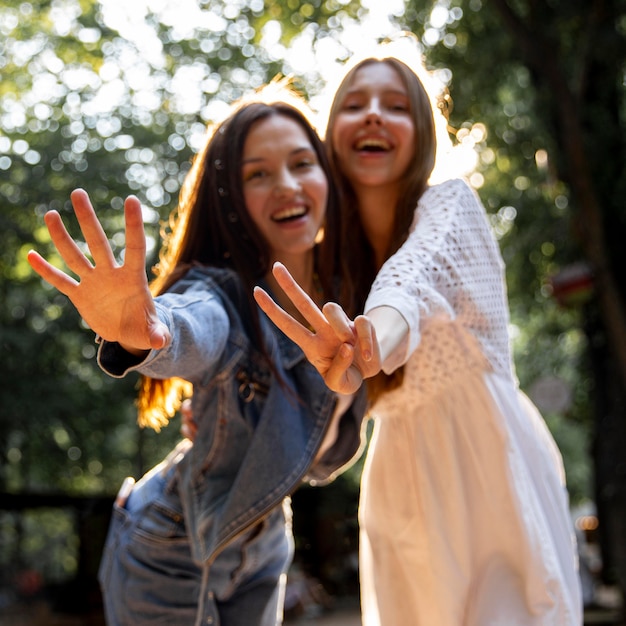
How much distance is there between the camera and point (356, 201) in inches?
104

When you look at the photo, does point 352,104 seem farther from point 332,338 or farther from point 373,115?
point 332,338

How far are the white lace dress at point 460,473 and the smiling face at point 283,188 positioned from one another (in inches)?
13.0

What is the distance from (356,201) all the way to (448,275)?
1.89 ft

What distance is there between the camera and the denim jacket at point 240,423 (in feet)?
7.50

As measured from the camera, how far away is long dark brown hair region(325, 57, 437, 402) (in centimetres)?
247

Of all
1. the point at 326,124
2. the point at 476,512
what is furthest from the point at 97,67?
the point at 476,512

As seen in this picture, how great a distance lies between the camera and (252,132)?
8.37 ft

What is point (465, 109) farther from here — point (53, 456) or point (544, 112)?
point (53, 456)

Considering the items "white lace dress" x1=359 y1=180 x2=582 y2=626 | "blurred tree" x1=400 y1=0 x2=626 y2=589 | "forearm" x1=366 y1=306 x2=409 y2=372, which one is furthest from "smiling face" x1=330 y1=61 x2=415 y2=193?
"blurred tree" x1=400 y1=0 x2=626 y2=589

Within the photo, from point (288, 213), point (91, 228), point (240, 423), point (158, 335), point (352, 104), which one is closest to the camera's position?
point (91, 228)

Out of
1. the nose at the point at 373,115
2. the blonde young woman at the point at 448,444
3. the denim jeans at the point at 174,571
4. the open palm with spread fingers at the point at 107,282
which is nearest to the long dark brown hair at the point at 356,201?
the blonde young woman at the point at 448,444

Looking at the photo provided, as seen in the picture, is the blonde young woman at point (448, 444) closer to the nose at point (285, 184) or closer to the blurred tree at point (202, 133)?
the nose at point (285, 184)

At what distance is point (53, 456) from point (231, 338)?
34.8 ft

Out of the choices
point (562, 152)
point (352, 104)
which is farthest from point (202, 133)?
point (352, 104)
